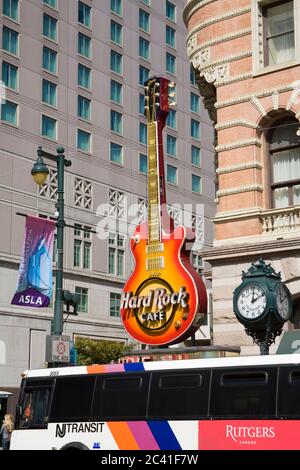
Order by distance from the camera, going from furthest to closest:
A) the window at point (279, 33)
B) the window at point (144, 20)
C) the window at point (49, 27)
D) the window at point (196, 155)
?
the window at point (196, 155) → the window at point (144, 20) → the window at point (49, 27) → the window at point (279, 33)

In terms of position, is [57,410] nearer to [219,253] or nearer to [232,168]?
[219,253]

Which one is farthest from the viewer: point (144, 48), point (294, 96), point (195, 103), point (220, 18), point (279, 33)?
point (195, 103)

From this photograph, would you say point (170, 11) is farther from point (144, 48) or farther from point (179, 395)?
point (179, 395)

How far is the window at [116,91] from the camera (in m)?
64.8

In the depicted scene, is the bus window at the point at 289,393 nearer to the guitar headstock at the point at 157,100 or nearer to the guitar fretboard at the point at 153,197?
the guitar fretboard at the point at 153,197

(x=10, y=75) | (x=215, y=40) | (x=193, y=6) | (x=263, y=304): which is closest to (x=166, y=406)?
(x=263, y=304)

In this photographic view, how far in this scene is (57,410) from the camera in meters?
18.2

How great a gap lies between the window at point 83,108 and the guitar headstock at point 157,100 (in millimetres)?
35853

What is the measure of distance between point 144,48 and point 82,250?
2139 cm

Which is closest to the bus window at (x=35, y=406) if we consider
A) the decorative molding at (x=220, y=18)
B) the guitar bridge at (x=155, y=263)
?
the guitar bridge at (x=155, y=263)

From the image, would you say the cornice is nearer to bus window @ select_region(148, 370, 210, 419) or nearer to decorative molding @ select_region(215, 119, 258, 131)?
decorative molding @ select_region(215, 119, 258, 131)

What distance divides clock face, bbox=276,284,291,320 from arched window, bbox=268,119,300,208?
151 inches

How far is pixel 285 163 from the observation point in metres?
22.5

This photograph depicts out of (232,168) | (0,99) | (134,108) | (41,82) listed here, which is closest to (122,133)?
(134,108)
